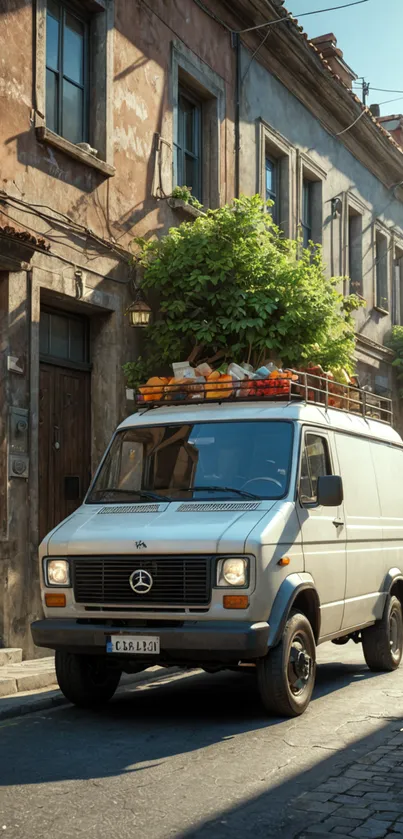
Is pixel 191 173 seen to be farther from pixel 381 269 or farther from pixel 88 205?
pixel 381 269

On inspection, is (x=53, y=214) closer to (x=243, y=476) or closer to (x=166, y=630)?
(x=243, y=476)

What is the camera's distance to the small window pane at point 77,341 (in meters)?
12.7

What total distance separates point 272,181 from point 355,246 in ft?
15.0

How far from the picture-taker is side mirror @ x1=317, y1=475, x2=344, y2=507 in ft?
26.1

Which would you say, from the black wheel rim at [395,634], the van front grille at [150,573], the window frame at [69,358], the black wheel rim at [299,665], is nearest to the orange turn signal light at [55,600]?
the van front grille at [150,573]

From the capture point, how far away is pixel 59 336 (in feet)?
40.9

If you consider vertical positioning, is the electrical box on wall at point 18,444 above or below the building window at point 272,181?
below

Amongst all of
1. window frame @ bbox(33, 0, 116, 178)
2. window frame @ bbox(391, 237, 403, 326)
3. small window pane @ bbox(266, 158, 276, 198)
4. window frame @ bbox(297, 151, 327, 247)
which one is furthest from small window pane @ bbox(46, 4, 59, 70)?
window frame @ bbox(391, 237, 403, 326)

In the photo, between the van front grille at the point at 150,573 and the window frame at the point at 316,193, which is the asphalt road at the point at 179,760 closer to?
the van front grille at the point at 150,573

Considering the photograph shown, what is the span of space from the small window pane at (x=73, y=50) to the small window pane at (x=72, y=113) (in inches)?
5.6

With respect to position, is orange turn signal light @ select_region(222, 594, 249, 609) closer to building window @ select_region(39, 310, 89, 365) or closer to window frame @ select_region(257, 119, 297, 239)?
building window @ select_region(39, 310, 89, 365)

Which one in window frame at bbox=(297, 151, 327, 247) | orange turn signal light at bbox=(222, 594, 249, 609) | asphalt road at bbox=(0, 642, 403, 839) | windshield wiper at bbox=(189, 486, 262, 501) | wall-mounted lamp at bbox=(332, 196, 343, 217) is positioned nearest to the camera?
asphalt road at bbox=(0, 642, 403, 839)

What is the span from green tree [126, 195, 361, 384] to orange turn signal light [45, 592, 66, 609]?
557 centimetres

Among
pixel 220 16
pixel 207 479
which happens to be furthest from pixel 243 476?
pixel 220 16
